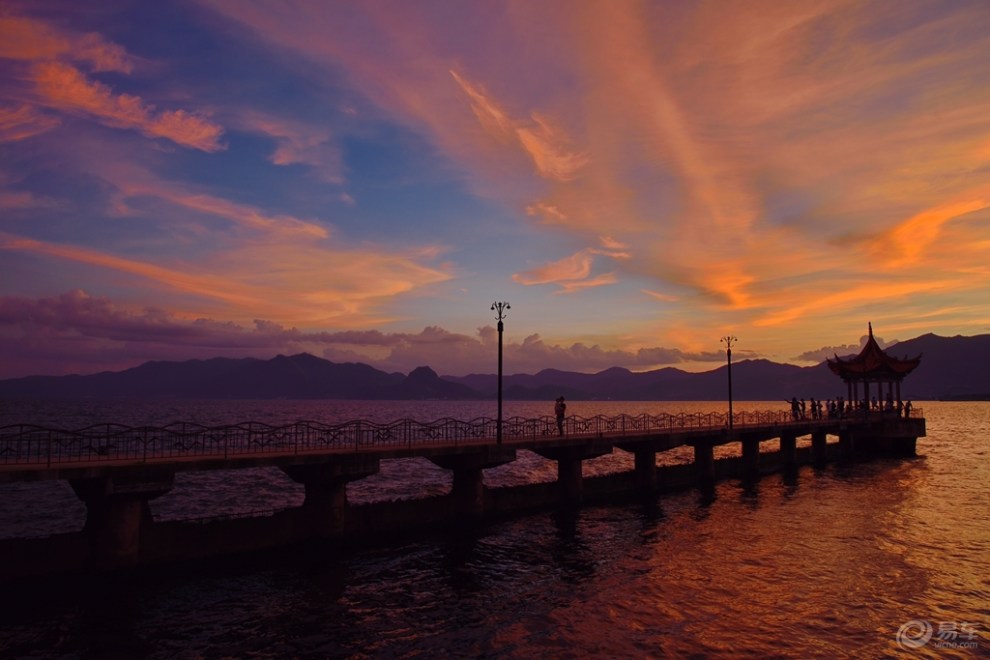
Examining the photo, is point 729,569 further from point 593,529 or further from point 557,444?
point 557,444

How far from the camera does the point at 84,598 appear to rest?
19.1m

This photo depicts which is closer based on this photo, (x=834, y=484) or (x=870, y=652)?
(x=870, y=652)

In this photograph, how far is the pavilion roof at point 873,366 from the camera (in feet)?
253

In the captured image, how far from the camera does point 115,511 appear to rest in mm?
20844

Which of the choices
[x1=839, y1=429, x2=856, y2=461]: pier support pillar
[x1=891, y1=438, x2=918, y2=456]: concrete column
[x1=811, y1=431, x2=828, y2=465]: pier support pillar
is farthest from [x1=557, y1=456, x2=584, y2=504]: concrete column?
[x1=891, y1=438, x2=918, y2=456]: concrete column

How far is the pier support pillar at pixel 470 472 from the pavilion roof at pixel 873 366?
6436cm

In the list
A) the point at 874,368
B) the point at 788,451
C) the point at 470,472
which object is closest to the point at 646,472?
the point at 470,472

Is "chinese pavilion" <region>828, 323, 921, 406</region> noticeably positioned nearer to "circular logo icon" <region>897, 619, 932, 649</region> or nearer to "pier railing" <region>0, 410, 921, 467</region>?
"pier railing" <region>0, 410, 921, 467</region>

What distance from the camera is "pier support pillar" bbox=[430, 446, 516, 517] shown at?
104 ft

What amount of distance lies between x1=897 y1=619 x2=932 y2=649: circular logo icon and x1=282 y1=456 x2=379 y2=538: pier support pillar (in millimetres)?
18969

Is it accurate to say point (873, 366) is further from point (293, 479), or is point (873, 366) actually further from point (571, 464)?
point (293, 479)

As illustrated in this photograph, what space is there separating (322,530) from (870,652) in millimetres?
19675

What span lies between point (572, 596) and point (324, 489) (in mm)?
11536

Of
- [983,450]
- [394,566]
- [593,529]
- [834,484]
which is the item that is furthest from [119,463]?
[983,450]
